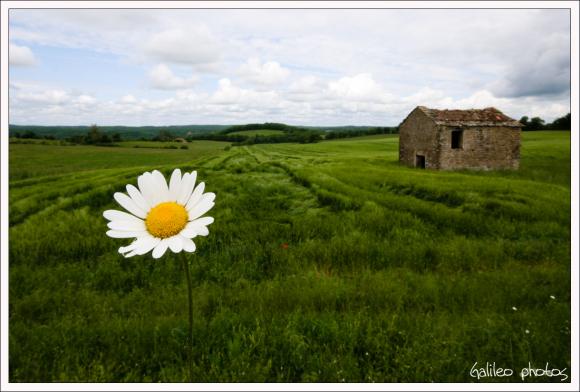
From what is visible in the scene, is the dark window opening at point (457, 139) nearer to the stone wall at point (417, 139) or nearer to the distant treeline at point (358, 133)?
the stone wall at point (417, 139)

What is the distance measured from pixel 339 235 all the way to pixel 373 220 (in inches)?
63.3

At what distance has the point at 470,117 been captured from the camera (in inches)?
1035

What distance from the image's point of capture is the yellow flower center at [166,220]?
6.46 feet

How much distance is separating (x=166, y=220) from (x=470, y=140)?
28610 mm

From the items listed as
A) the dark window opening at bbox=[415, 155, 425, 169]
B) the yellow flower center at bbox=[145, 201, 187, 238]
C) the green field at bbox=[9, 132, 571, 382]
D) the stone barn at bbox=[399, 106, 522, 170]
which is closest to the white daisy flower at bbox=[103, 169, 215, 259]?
the yellow flower center at bbox=[145, 201, 187, 238]

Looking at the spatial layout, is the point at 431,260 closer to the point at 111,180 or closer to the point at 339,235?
the point at 339,235

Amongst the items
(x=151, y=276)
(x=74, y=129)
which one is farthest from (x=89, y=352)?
(x=74, y=129)

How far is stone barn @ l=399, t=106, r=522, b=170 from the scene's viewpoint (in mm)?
25406

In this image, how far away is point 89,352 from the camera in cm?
300

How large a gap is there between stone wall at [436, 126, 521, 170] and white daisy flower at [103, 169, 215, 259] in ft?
86.6

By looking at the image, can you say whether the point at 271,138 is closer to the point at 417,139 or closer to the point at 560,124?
the point at 417,139

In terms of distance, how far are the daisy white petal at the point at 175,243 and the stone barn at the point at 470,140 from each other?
87.4ft

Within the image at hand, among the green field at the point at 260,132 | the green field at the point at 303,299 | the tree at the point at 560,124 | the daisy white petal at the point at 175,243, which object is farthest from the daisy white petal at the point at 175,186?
the green field at the point at 260,132

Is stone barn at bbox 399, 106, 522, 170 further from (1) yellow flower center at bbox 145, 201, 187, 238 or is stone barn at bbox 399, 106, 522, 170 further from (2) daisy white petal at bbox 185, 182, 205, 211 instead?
(1) yellow flower center at bbox 145, 201, 187, 238
